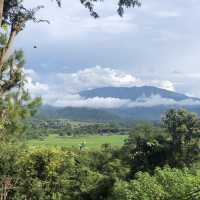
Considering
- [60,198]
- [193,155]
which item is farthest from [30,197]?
[193,155]

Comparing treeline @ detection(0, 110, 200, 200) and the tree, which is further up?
the tree

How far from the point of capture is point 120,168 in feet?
171

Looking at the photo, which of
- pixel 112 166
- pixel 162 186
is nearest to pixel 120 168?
pixel 112 166

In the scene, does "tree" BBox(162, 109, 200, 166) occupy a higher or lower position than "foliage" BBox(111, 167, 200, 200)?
higher

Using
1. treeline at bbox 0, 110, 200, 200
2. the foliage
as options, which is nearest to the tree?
treeline at bbox 0, 110, 200, 200

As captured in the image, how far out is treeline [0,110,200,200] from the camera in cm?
3516

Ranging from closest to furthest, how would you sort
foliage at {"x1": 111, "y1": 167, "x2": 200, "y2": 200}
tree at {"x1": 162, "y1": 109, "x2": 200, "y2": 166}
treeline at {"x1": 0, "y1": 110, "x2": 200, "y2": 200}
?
foliage at {"x1": 111, "y1": 167, "x2": 200, "y2": 200} < treeline at {"x1": 0, "y1": 110, "x2": 200, "y2": 200} < tree at {"x1": 162, "y1": 109, "x2": 200, "y2": 166}

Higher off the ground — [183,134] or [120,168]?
[183,134]

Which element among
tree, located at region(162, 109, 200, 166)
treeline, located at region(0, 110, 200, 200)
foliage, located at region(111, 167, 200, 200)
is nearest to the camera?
foliage, located at region(111, 167, 200, 200)

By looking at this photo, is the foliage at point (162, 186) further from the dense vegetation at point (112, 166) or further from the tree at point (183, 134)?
the tree at point (183, 134)

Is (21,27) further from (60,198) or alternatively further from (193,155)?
(193,155)

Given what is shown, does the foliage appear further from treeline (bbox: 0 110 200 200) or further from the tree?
the tree

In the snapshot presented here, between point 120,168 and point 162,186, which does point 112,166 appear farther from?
point 162,186

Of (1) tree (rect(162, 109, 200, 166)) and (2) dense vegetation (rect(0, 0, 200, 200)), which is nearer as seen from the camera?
(2) dense vegetation (rect(0, 0, 200, 200))
